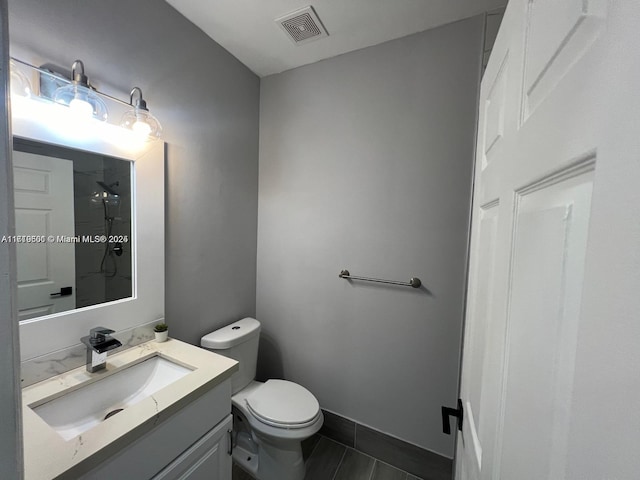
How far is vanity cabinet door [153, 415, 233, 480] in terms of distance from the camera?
860 millimetres

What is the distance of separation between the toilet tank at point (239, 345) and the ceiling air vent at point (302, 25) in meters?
1.76

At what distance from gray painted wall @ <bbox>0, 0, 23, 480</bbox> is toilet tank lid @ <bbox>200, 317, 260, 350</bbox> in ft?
3.71

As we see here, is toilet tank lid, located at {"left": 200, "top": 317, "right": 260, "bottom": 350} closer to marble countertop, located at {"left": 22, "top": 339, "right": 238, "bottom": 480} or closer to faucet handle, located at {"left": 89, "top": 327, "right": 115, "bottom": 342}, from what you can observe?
marble countertop, located at {"left": 22, "top": 339, "right": 238, "bottom": 480}

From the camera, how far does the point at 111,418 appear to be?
754 mm

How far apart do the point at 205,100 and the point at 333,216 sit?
1.01 meters

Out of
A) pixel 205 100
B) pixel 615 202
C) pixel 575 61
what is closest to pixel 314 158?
pixel 205 100

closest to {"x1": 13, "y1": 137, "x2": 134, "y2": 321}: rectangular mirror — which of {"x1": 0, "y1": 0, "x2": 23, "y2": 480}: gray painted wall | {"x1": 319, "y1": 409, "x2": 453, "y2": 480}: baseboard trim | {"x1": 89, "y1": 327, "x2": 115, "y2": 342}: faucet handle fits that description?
{"x1": 89, "y1": 327, "x2": 115, "y2": 342}: faucet handle

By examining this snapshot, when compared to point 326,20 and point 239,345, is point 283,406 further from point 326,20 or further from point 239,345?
point 326,20

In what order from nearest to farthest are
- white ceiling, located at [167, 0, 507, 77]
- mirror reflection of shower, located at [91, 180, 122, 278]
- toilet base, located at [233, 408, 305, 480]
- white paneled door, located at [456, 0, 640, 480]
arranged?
white paneled door, located at [456, 0, 640, 480] → mirror reflection of shower, located at [91, 180, 122, 278] → white ceiling, located at [167, 0, 507, 77] → toilet base, located at [233, 408, 305, 480]

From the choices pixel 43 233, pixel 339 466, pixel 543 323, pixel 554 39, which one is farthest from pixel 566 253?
pixel 339 466

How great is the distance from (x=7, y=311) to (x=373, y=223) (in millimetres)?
1432

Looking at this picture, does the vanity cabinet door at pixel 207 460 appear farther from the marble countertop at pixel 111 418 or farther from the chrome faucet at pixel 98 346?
the chrome faucet at pixel 98 346

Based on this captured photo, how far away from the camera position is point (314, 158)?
1692 millimetres

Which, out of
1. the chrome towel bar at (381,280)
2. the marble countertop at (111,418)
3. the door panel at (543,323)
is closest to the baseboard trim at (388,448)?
the chrome towel bar at (381,280)
